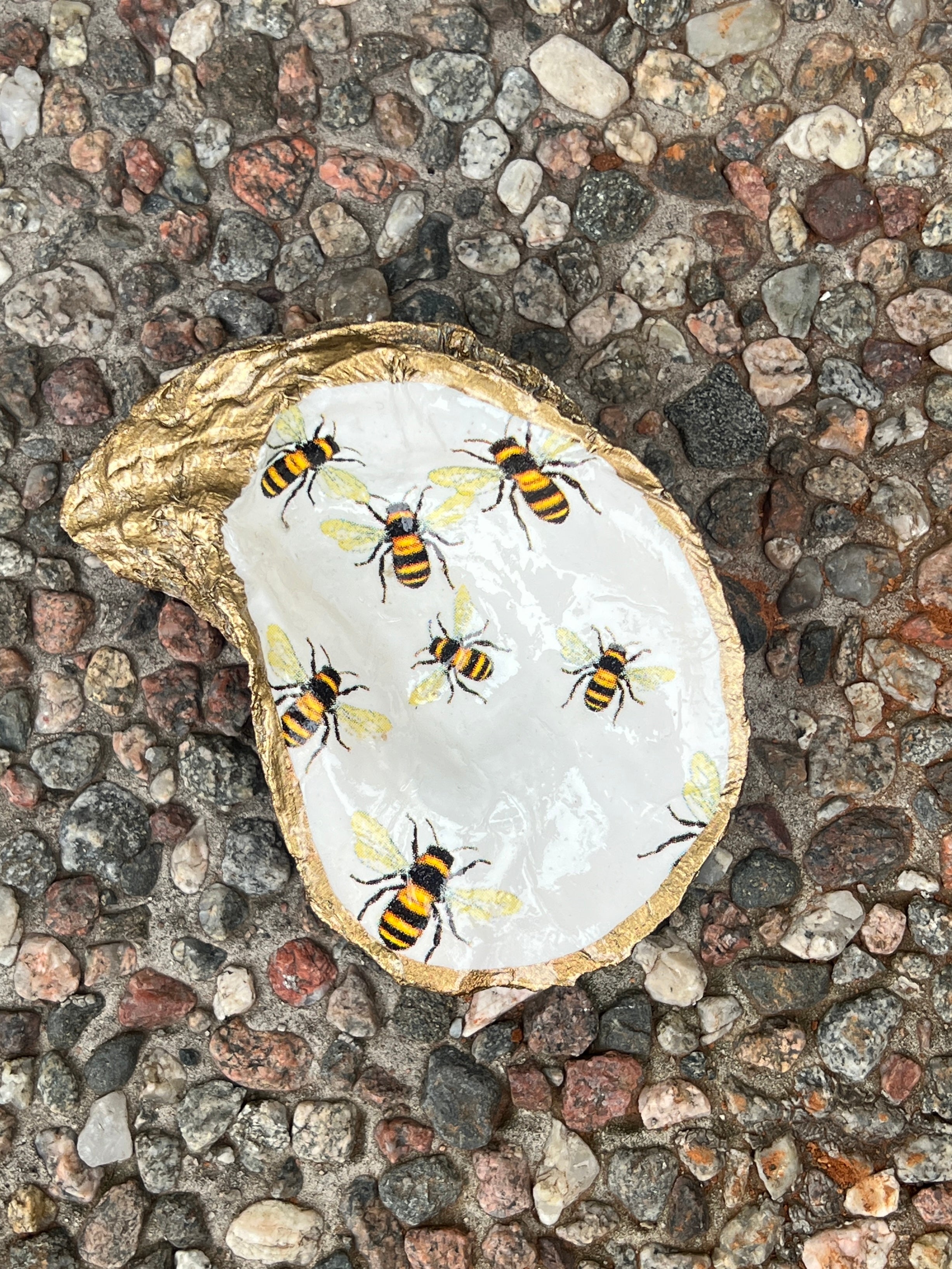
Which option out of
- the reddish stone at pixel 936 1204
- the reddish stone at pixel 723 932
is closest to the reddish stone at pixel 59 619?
the reddish stone at pixel 723 932

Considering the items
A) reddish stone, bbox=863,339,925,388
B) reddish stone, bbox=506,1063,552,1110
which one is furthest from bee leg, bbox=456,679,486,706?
reddish stone, bbox=863,339,925,388

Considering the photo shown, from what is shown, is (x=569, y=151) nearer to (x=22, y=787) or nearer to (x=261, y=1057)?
(x=22, y=787)

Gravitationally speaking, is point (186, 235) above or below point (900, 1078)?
above

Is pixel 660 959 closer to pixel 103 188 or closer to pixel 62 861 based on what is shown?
pixel 62 861

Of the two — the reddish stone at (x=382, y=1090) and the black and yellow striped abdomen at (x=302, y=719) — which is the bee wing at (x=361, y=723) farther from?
the reddish stone at (x=382, y=1090)

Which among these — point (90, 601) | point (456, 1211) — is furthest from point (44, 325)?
point (456, 1211)

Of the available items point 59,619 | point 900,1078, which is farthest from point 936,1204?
point 59,619

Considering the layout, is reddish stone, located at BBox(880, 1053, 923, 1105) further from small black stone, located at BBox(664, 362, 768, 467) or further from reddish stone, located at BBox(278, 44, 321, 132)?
reddish stone, located at BBox(278, 44, 321, 132)
